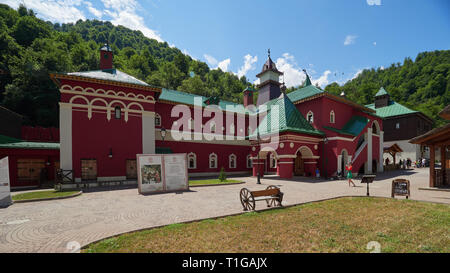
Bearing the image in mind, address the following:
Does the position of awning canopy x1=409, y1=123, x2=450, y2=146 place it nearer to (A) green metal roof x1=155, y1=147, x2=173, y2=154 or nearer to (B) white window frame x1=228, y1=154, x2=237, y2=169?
(B) white window frame x1=228, y1=154, x2=237, y2=169

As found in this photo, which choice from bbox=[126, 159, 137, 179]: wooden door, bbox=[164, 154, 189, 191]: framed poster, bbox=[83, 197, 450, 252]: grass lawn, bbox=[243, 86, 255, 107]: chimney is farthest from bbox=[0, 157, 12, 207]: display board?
bbox=[243, 86, 255, 107]: chimney

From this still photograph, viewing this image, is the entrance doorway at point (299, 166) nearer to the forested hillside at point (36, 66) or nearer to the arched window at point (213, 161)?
the arched window at point (213, 161)

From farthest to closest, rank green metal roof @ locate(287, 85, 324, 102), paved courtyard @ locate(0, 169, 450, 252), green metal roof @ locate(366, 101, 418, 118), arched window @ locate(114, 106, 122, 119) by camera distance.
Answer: green metal roof @ locate(366, 101, 418, 118)
green metal roof @ locate(287, 85, 324, 102)
arched window @ locate(114, 106, 122, 119)
paved courtyard @ locate(0, 169, 450, 252)

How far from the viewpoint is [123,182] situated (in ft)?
53.0

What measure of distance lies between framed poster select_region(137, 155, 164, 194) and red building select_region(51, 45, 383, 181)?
11.9 feet

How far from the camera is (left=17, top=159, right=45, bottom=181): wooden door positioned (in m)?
16.3

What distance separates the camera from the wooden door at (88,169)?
15516 mm

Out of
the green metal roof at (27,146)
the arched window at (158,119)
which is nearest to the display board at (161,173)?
the arched window at (158,119)

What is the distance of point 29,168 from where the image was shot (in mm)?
16750

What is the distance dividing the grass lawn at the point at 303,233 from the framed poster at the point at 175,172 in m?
6.92
